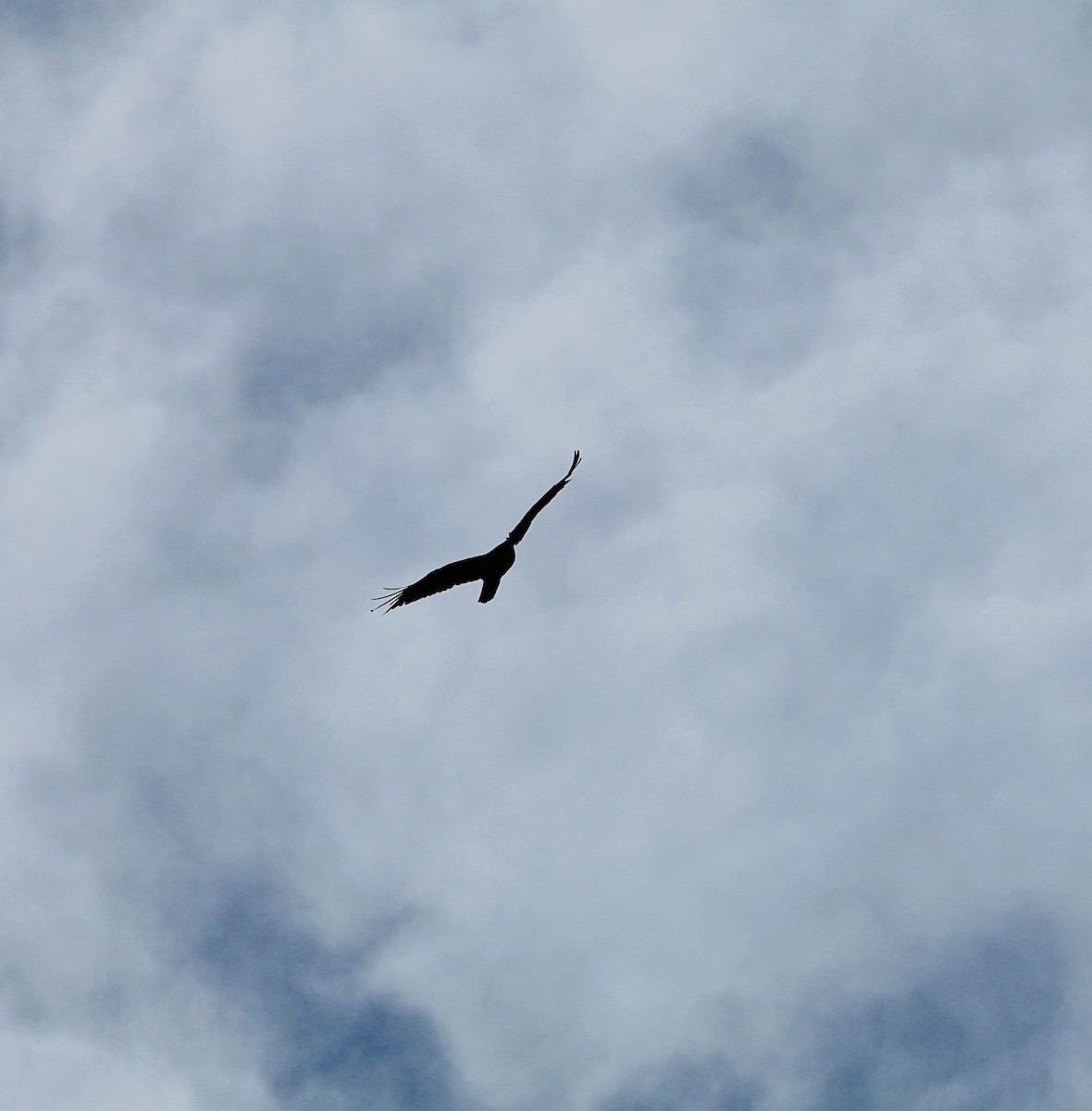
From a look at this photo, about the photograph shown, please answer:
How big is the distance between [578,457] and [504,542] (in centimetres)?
604

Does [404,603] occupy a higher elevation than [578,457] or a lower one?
higher

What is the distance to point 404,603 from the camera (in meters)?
37.6

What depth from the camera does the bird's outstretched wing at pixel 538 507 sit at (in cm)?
3331

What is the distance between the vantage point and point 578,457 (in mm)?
33094

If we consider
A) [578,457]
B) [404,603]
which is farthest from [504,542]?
[578,457]

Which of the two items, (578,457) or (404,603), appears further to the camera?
(404,603)

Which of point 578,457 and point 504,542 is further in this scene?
point 504,542

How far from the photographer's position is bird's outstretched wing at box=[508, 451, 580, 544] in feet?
109

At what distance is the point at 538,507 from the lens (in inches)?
1420

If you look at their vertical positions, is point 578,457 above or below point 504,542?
below

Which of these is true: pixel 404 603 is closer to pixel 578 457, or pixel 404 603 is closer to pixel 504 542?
pixel 504 542

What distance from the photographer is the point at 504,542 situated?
38.3 meters

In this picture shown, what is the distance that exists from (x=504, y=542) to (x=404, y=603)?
A: 11.5 feet

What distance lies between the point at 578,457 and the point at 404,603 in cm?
777
